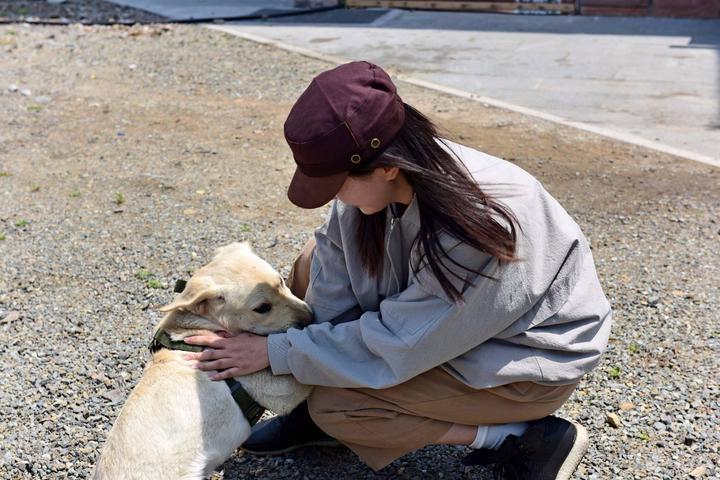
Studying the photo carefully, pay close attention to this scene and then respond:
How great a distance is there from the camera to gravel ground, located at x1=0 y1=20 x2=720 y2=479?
3.93m

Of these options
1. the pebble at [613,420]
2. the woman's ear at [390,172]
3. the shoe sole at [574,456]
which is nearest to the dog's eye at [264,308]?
the woman's ear at [390,172]

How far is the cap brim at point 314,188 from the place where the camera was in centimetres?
279

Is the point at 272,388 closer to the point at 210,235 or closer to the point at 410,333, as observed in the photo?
the point at 410,333

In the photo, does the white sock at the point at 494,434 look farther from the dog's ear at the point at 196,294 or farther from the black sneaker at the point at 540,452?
the dog's ear at the point at 196,294

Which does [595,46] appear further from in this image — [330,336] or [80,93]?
[330,336]

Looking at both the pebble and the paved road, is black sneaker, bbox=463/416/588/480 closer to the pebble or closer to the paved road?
the pebble

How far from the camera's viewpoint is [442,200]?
2.82 metres

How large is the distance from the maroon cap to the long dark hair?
0.19 ft

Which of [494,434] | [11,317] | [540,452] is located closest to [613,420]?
[540,452]

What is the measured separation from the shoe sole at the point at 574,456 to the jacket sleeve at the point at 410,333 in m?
0.73

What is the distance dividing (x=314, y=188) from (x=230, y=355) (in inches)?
37.4

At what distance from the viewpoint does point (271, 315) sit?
360 cm

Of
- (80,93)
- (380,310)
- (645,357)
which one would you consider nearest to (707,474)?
(645,357)

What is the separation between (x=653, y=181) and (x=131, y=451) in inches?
193
